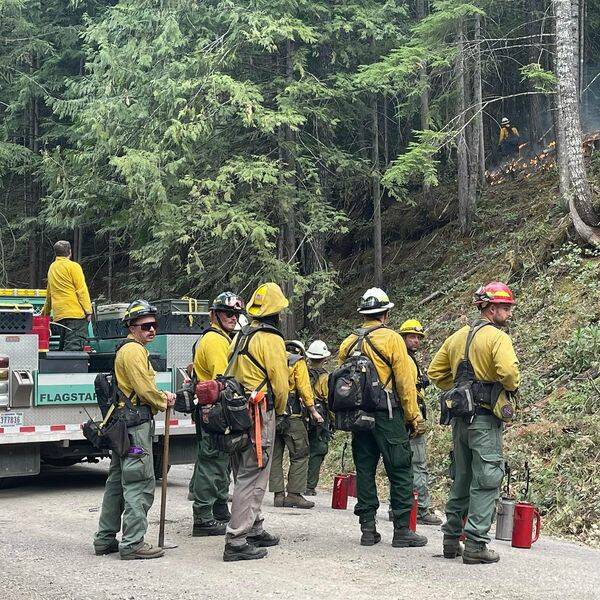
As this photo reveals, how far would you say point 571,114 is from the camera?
16422 mm

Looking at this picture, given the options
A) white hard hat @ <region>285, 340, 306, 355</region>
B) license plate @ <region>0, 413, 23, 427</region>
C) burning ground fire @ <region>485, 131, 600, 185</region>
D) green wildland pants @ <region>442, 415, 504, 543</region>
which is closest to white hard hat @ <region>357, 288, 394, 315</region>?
green wildland pants @ <region>442, 415, 504, 543</region>

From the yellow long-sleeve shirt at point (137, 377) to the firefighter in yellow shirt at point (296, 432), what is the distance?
319 centimetres

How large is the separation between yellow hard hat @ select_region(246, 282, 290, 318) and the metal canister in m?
2.71

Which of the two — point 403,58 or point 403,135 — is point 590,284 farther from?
point 403,135

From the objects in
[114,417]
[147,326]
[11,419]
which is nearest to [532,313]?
[11,419]

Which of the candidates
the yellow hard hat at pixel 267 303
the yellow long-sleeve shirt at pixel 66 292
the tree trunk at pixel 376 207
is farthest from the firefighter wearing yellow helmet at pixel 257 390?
the tree trunk at pixel 376 207

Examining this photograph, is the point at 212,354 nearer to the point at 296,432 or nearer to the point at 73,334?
the point at 296,432

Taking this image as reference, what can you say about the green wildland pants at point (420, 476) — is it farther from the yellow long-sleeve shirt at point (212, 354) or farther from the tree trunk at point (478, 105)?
the tree trunk at point (478, 105)

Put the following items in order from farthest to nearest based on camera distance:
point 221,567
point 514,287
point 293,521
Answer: point 514,287
point 293,521
point 221,567

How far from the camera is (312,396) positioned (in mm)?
10812

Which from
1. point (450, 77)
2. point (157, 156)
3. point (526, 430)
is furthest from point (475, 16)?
point (526, 430)

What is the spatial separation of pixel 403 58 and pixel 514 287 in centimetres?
528

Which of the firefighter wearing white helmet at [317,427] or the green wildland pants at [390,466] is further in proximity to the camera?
the firefighter wearing white helmet at [317,427]

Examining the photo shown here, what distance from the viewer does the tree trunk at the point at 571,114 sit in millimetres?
16266
